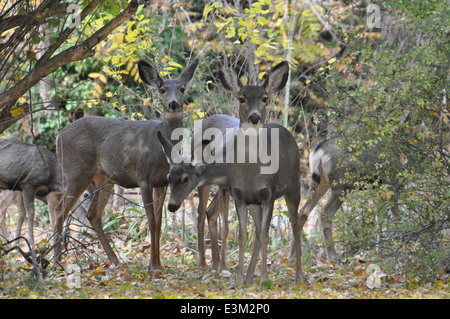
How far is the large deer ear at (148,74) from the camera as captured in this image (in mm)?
8336

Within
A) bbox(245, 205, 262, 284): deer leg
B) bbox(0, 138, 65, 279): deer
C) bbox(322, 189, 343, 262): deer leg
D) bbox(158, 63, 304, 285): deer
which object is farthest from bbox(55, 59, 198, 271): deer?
bbox(322, 189, 343, 262): deer leg

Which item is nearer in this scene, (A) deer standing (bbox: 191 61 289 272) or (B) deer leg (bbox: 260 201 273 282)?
(A) deer standing (bbox: 191 61 289 272)

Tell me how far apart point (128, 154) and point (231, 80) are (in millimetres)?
1850

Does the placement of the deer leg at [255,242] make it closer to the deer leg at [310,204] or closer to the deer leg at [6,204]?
the deer leg at [310,204]

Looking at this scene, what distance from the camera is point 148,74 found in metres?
8.45

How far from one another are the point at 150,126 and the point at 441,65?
3554 mm

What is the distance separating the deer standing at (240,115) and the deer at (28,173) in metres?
2.89

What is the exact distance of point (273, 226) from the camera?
34.4 feet

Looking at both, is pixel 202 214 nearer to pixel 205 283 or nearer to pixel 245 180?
pixel 205 283

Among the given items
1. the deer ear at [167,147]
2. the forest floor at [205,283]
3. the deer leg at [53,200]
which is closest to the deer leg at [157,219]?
the forest floor at [205,283]

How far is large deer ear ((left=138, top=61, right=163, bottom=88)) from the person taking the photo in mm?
8336

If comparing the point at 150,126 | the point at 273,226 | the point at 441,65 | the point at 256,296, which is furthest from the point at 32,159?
Result: the point at 441,65

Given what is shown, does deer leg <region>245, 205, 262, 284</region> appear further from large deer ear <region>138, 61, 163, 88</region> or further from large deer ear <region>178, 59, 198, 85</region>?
large deer ear <region>138, 61, 163, 88</region>
